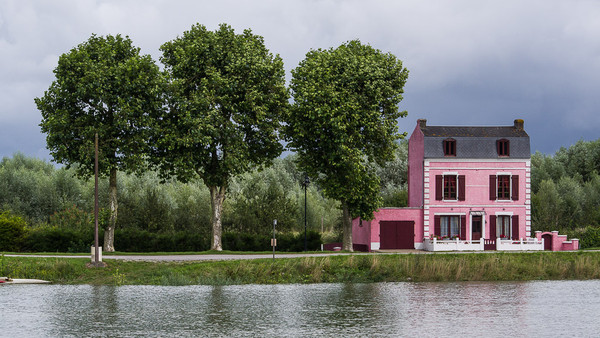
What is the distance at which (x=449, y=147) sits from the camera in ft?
210

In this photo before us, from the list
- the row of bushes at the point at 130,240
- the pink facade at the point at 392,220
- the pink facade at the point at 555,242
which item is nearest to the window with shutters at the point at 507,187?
the pink facade at the point at 555,242

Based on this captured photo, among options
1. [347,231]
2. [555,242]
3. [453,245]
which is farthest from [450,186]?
[347,231]

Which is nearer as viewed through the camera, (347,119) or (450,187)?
(347,119)

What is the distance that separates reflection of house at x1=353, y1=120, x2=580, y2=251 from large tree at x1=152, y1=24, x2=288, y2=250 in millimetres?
13401

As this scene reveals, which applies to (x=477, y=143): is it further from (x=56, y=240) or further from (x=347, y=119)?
(x=56, y=240)

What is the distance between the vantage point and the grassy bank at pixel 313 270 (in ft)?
143

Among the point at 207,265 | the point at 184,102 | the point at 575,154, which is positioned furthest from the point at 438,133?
the point at 575,154

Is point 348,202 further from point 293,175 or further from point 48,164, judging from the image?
point 293,175

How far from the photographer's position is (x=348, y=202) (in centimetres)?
5822

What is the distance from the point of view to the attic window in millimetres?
63969

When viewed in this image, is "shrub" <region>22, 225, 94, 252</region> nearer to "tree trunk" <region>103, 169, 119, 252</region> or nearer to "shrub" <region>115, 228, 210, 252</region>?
"shrub" <region>115, 228, 210, 252</region>

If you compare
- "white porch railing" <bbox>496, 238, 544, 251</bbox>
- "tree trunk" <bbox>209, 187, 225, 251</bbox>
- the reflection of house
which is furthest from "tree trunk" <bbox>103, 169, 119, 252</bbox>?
"white porch railing" <bbox>496, 238, 544, 251</bbox>

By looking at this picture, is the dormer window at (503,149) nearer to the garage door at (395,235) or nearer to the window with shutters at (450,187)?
the window with shutters at (450,187)

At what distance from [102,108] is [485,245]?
32.7 m
